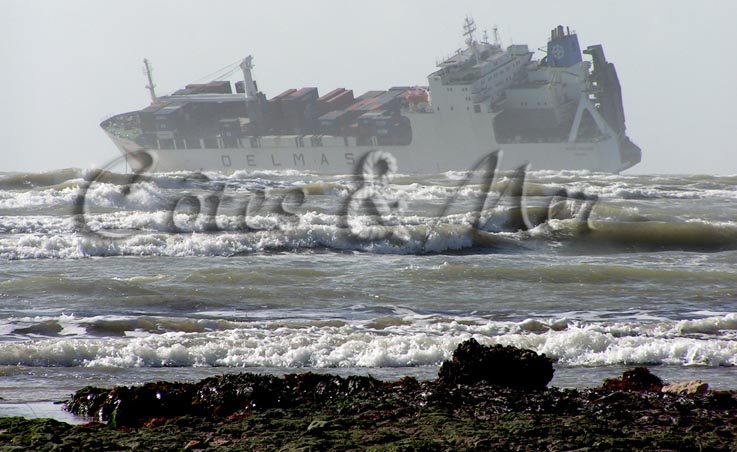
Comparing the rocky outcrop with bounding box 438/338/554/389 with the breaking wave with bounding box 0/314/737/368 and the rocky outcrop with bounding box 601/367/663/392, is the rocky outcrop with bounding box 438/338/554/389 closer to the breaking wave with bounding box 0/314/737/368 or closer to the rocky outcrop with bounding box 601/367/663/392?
the rocky outcrop with bounding box 601/367/663/392

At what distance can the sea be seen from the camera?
9719mm

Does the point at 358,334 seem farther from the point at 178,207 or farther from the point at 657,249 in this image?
the point at 178,207

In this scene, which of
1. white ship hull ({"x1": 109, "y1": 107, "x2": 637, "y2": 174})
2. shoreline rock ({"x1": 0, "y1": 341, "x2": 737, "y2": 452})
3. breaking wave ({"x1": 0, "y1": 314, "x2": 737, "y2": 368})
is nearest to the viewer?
shoreline rock ({"x1": 0, "y1": 341, "x2": 737, "y2": 452})

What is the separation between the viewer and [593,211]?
2689cm

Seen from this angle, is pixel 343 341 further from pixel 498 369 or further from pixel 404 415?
pixel 404 415

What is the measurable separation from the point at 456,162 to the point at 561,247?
4690cm

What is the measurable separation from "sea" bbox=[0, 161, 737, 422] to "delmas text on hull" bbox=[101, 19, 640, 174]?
111ft

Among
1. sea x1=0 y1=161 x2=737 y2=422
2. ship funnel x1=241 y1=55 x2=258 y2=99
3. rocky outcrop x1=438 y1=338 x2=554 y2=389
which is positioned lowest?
sea x1=0 y1=161 x2=737 y2=422

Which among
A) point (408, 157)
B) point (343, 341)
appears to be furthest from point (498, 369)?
point (408, 157)

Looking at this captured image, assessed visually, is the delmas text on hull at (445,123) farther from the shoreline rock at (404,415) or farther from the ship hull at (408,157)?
the shoreline rock at (404,415)

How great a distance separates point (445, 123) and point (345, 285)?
53.8 metres

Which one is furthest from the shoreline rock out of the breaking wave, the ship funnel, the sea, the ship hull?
the ship funnel

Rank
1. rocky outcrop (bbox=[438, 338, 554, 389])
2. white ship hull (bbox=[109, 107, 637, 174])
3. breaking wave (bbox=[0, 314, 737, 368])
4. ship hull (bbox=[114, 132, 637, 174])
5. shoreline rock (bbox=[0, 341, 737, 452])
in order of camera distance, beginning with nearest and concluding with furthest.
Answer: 1. shoreline rock (bbox=[0, 341, 737, 452])
2. rocky outcrop (bbox=[438, 338, 554, 389])
3. breaking wave (bbox=[0, 314, 737, 368])
4. ship hull (bbox=[114, 132, 637, 174])
5. white ship hull (bbox=[109, 107, 637, 174])

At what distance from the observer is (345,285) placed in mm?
15375
